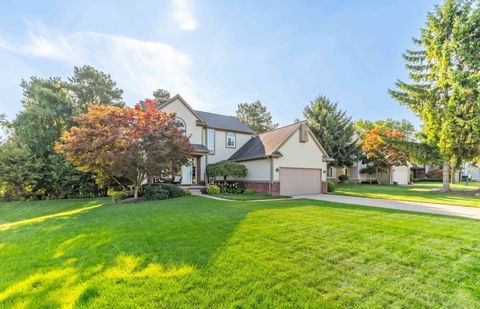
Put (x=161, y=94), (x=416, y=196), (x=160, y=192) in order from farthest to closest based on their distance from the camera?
1. (x=161, y=94)
2. (x=416, y=196)
3. (x=160, y=192)

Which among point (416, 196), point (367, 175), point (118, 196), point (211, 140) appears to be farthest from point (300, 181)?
point (367, 175)

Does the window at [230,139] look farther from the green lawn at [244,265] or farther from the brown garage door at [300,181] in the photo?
the green lawn at [244,265]

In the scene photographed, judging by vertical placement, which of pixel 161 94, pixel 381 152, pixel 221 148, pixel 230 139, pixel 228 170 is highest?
pixel 161 94

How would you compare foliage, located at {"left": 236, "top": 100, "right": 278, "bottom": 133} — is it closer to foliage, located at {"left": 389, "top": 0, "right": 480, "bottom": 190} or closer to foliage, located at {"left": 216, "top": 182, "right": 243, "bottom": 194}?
foliage, located at {"left": 389, "top": 0, "right": 480, "bottom": 190}

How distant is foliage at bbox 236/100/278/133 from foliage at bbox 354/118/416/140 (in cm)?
1718

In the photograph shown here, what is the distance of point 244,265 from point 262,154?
496 inches

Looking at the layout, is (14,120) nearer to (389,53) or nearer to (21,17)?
(21,17)

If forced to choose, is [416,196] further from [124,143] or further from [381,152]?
[124,143]

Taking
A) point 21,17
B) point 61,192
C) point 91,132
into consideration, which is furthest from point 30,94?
point 91,132

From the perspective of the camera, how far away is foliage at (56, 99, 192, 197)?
35.7ft

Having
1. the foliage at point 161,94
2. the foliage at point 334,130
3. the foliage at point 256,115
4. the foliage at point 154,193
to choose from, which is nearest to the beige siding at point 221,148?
the foliage at point 154,193

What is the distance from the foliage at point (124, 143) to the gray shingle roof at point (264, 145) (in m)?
6.32

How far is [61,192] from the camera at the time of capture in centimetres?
1498

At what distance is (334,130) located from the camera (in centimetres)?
2592
